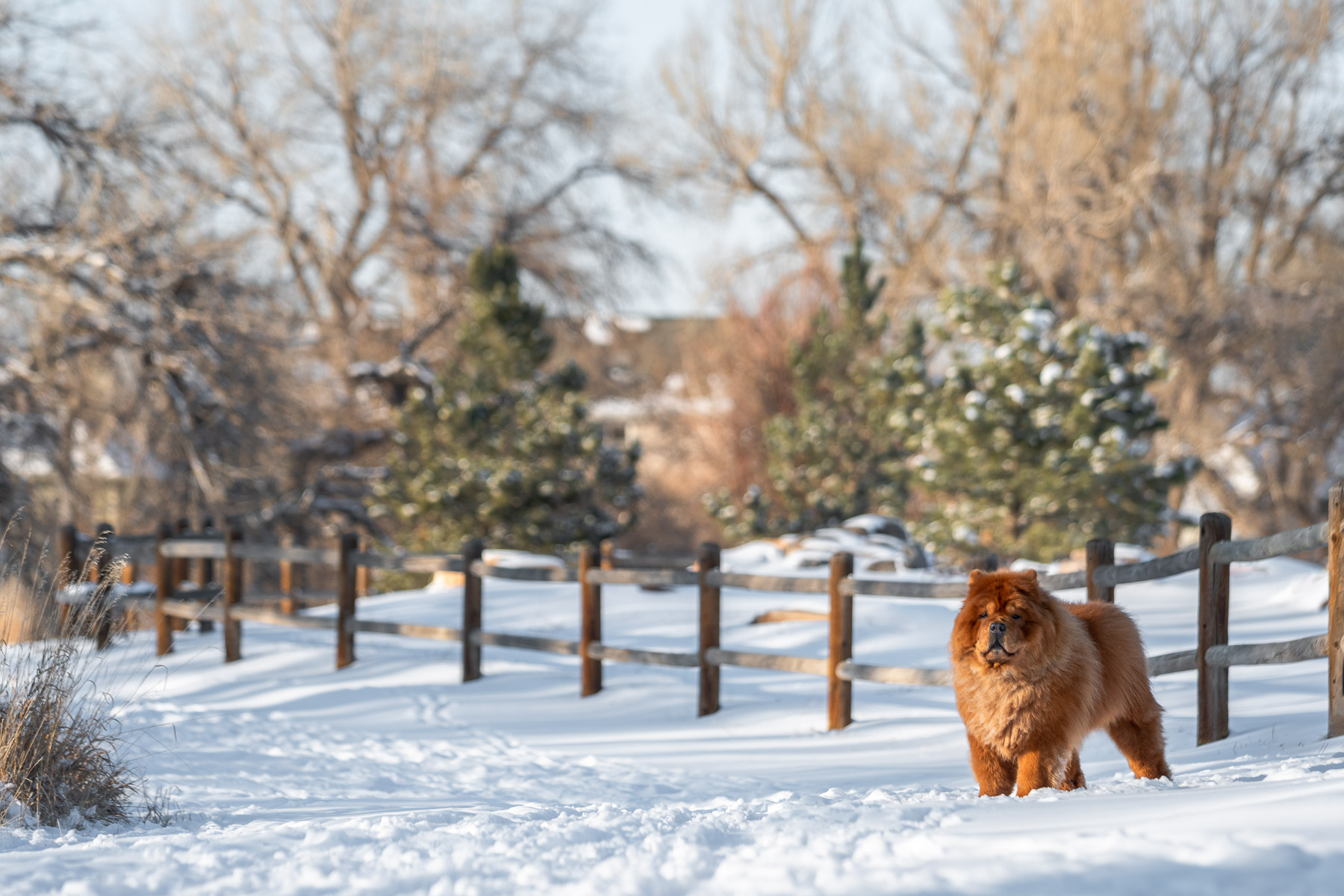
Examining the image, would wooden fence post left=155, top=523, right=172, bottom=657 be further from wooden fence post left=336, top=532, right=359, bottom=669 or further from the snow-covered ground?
wooden fence post left=336, top=532, right=359, bottom=669

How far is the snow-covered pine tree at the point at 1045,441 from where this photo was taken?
1686 centimetres

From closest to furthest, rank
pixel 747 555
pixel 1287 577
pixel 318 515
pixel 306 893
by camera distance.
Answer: pixel 306 893
pixel 1287 577
pixel 747 555
pixel 318 515

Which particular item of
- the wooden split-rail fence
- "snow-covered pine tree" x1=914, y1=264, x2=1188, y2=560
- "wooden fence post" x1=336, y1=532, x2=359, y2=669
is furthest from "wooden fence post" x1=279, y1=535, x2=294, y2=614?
"snow-covered pine tree" x1=914, y1=264, x2=1188, y2=560

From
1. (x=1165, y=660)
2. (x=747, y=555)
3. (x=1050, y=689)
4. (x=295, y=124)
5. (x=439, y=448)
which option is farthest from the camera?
(x=295, y=124)

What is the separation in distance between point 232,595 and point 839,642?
6834 mm

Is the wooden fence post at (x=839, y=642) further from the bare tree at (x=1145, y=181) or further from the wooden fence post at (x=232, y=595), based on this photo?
the bare tree at (x=1145, y=181)

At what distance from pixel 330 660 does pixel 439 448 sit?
32.4 feet

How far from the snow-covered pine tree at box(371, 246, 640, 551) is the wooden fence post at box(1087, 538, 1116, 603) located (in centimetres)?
1371

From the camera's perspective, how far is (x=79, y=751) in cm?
553

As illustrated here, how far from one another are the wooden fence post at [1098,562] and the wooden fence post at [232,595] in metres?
8.33

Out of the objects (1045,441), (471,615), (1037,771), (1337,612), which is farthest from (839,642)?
(1045,441)

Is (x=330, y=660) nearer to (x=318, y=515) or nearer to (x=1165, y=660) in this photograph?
(x=1165, y=660)

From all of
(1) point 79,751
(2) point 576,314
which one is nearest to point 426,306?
(2) point 576,314

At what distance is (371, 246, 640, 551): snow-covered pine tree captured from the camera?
2038 cm
